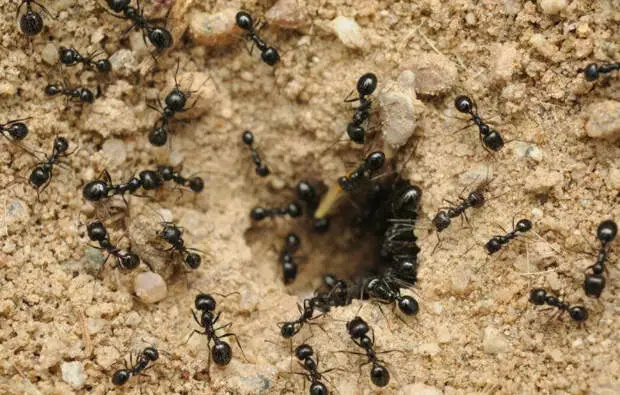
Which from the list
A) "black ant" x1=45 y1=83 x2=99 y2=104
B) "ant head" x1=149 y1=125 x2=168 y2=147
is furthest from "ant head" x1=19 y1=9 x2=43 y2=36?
"ant head" x1=149 y1=125 x2=168 y2=147

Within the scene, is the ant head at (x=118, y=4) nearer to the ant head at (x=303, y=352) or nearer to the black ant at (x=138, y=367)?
the black ant at (x=138, y=367)

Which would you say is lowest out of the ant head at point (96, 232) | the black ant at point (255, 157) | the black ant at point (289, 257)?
the black ant at point (289, 257)

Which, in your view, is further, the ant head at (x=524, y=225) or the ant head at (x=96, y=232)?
the ant head at (x=96, y=232)

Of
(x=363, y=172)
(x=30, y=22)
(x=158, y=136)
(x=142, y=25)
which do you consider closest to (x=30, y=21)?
(x=30, y=22)

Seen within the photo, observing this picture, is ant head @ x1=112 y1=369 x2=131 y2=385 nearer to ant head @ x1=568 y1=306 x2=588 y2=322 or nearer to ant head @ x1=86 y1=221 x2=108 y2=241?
ant head @ x1=86 y1=221 x2=108 y2=241

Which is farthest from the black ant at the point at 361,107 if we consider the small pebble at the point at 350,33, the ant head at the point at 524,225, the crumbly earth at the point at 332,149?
the ant head at the point at 524,225

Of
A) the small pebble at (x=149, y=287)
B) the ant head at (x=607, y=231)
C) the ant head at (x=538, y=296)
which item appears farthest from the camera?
the small pebble at (x=149, y=287)

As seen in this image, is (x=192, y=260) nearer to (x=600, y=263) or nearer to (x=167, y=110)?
(x=167, y=110)
